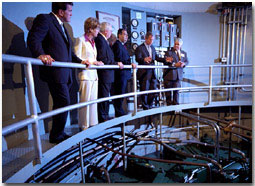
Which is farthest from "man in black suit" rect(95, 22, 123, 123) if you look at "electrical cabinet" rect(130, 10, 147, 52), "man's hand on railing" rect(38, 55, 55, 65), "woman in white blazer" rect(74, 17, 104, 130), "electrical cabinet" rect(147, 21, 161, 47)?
"electrical cabinet" rect(147, 21, 161, 47)

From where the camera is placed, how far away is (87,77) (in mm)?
1668

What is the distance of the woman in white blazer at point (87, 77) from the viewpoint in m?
1.66

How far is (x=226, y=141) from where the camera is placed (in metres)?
3.95

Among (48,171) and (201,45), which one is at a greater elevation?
(201,45)

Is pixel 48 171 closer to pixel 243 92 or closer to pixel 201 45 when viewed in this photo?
pixel 201 45

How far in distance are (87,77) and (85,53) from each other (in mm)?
251

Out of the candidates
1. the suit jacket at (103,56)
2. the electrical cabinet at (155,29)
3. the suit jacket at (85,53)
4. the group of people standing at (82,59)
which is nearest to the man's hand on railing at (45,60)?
the group of people standing at (82,59)

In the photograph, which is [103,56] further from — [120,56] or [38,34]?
[38,34]

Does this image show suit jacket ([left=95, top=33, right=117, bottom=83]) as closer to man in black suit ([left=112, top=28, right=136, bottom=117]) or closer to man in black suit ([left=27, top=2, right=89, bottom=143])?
man in black suit ([left=112, top=28, right=136, bottom=117])

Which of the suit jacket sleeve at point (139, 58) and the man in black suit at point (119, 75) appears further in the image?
the suit jacket sleeve at point (139, 58)

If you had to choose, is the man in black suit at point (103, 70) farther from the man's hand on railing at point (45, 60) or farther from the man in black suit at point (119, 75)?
the man's hand on railing at point (45, 60)

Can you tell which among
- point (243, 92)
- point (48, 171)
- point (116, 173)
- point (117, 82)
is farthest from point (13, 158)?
point (243, 92)

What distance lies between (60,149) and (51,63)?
1.98 feet

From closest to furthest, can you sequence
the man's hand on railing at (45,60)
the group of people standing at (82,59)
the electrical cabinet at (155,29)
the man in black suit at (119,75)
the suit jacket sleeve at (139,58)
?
the man's hand on railing at (45,60)
the group of people standing at (82,59)
the man in black suit at (119,75)
the suit jacket sleeve at (139,58)
the electrical cabinet at (155,29)
